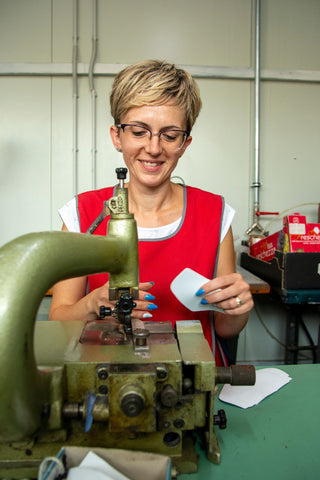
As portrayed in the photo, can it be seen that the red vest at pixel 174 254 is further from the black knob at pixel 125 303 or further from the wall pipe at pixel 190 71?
the wall pipe at pixel 190 71

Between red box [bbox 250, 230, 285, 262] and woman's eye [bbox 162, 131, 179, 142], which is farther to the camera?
red box [bbox 250, 230, 285, 262]

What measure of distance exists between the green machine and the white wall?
2.25 metres

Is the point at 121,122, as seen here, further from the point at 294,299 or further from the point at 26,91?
the point at 26,91

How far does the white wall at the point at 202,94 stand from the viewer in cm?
278

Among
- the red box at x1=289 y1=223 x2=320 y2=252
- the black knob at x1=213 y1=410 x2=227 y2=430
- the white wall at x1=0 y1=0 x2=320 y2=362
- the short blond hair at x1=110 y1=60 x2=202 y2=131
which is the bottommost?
the black knob at x1=213 y1=410 x2=227 y2=430

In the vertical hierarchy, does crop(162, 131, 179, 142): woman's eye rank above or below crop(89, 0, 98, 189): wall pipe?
below

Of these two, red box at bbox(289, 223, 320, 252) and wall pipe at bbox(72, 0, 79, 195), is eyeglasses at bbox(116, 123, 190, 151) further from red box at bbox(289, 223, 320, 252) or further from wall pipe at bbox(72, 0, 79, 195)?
wall pipe at bbox(72, 0, 79, 195)

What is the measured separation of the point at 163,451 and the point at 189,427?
2.9 inches

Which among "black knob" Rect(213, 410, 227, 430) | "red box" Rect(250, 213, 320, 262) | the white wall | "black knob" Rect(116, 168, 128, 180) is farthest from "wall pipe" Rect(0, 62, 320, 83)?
"black knob" Rect(213, 410, 227, 430)

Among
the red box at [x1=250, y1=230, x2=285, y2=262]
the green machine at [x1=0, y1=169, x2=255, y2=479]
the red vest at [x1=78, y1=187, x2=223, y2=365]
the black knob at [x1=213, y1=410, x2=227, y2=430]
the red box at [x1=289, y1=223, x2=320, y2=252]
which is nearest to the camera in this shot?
the green machine at [x1=0, y1=169, x2=255, y2=479]

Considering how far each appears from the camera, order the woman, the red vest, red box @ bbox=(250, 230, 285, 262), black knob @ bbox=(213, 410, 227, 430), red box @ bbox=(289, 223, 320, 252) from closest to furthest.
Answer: black knob @ bbox=(213, 410, 227, 430), the woman, the red vest, red box @ bbox=(289, 223, 320, 252), red box @ bbox=(250, 230, 285, 262)

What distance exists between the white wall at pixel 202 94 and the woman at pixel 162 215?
1522mm

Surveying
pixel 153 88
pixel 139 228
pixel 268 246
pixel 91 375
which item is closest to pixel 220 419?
pixel 91 375

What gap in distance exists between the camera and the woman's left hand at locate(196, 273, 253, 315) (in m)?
0.98
